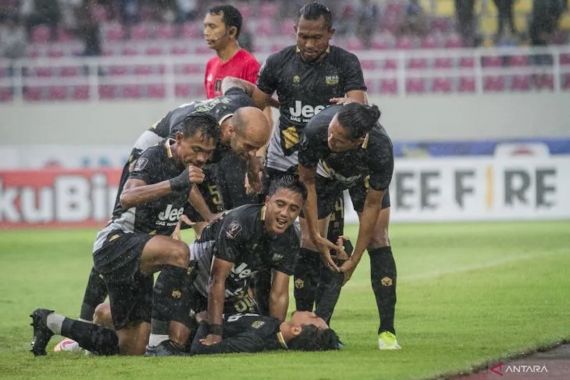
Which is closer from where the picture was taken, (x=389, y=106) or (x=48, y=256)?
(x=48, y=256)

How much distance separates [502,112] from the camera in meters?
27.3

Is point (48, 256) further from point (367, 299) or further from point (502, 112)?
point (502, 112)

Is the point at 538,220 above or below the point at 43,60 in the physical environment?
below

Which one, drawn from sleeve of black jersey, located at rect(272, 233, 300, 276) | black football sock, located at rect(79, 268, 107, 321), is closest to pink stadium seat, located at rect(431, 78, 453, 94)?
black football sock, located at rect(79, 268, 107, 321)

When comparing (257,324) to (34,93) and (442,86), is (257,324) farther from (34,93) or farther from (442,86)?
(34,93)

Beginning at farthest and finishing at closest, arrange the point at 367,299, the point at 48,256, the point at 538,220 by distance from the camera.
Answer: the point at 538,220
the point at 48,256
the point at 367,299

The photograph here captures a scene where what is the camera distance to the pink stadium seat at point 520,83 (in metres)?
27.2

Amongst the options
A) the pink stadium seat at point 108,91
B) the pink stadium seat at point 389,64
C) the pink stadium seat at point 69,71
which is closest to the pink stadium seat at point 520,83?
the pink stadium seat at point 389,64

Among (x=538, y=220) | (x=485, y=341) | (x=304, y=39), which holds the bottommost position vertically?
(x=538, y=220)

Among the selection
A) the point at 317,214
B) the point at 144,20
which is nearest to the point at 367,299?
the point at 317,214

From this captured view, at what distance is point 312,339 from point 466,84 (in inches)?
754

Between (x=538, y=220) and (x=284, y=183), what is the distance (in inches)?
570

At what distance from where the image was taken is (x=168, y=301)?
30.6ft

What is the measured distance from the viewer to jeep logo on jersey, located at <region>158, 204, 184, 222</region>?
30.9 feet
